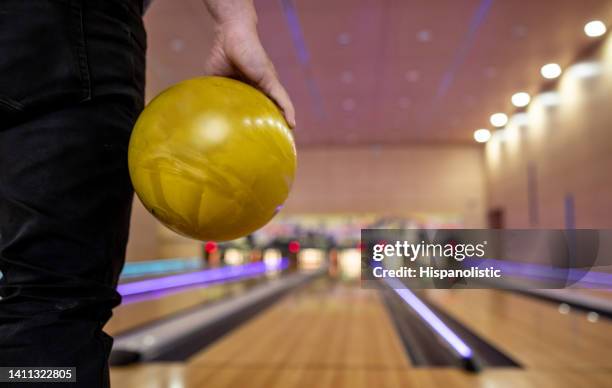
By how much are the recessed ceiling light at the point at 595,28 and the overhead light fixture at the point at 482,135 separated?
15.3 ft

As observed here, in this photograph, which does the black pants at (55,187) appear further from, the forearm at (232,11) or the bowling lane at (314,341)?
the bowling lane at (314,341)

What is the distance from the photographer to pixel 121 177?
582 millimetres

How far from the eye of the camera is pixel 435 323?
3131 mm

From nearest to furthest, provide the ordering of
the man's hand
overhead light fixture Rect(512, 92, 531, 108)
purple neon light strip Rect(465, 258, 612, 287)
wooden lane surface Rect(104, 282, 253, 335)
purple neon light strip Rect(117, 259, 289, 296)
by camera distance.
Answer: the man's hand < purple neon light strip Rect(465, 258, 612, 287) < wooden lane surface Rect(104, 282, 253, 335) < purple neon light strip Rect(117, 259, 289, 296) < overhead light fixture Rect(512, 92, 531, 108)

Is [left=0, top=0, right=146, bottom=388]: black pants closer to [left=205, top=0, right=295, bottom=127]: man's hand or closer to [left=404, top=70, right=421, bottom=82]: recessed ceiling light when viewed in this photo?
[left=205, top=0, right=295, bottom=127]: man's hand

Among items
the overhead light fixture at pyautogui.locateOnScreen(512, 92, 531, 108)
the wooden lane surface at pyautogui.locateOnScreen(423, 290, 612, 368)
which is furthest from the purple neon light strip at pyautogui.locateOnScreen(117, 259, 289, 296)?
the overhead light fixture at pyautogui.locateOnScreen(512, 92, 531, 108)

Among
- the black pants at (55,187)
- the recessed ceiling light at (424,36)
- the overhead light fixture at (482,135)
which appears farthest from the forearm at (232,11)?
the overhead light fixture at (482,135)

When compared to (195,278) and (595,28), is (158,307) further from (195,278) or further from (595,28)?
(595,28)

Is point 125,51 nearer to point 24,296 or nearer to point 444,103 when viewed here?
point 24,296

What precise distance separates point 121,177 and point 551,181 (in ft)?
24.3

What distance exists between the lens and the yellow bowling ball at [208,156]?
564 millimetres

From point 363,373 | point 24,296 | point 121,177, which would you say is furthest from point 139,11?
point 363,373

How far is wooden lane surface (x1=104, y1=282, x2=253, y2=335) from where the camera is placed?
137 inches

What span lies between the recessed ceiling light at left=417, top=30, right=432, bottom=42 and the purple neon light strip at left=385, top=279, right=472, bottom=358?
2.70m
